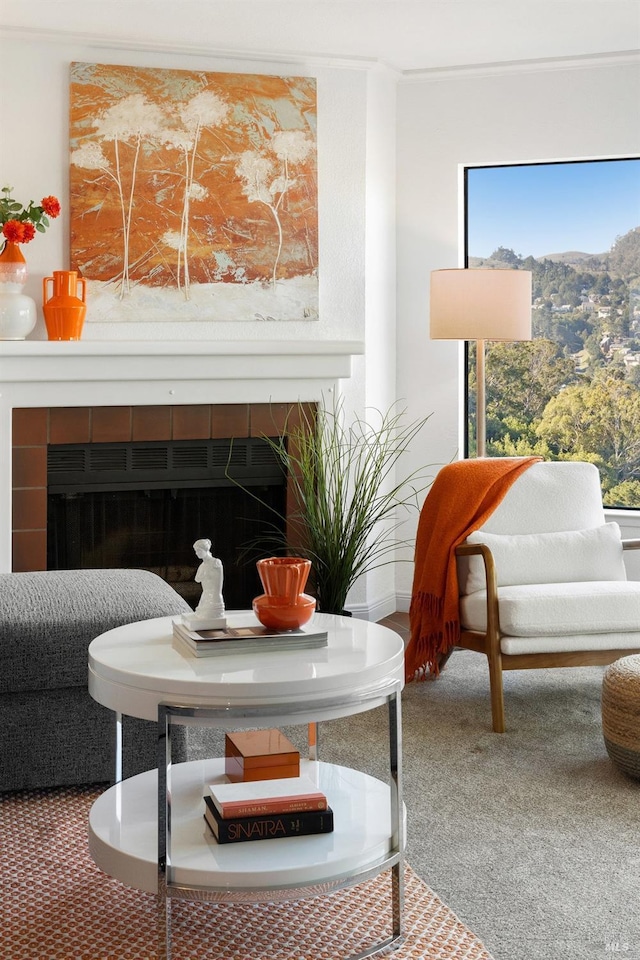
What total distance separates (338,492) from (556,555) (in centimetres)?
89

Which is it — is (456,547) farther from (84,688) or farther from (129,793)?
(129,793)

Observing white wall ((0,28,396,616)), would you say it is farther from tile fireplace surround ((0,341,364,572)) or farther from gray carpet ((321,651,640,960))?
gray carpet ((321,651,640,960))

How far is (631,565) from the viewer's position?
4918 mm

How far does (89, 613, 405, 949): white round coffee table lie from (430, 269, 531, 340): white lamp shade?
7.88 ft

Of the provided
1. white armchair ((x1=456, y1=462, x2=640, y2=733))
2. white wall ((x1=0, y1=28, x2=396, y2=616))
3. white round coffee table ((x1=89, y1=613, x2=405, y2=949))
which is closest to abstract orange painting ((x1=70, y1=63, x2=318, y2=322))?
white wall ((x1=0, y1=28, x2=396, y2=616))

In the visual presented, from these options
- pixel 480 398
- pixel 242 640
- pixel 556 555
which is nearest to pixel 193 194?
pixel 480 398

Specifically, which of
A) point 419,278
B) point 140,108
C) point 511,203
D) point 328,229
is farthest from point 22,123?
point 511,203

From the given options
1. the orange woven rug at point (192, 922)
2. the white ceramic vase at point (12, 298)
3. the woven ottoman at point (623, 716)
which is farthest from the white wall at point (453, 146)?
the orange woven rug at point (192, 922)

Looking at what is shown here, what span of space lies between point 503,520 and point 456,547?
1.14 ft

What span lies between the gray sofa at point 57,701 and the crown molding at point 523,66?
3.28m

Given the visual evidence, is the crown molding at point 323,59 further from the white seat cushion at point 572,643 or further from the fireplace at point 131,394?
the white seat cushion at point 572,643

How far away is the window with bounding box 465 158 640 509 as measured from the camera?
504 cm

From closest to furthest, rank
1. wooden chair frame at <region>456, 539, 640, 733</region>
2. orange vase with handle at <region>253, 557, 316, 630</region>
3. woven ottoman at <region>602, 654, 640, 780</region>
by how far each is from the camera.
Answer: orange vase with handle at <region>253, 557, 316, 630</region> < woven ottoman at <region>602, 654, 640, 780</region> < wooden chair frame at <region>456, 539, 640, 733</region>

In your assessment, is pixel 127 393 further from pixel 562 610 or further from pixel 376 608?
pixel 562 610
